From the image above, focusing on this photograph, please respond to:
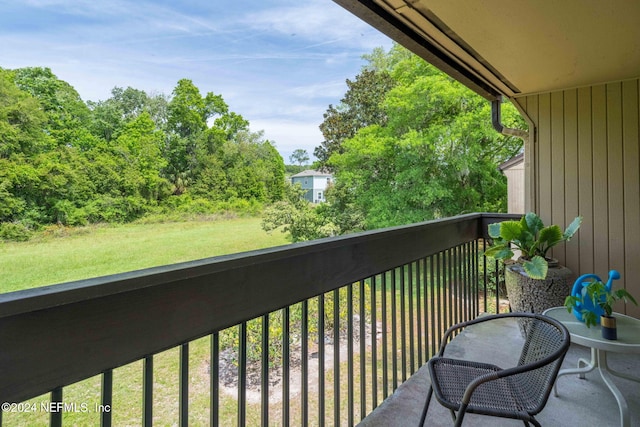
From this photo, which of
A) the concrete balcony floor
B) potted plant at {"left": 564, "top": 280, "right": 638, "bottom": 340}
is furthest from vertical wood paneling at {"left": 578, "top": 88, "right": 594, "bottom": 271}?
potted plant at {"left": 564, "top": 280, "right": 638, "bottom": 340}

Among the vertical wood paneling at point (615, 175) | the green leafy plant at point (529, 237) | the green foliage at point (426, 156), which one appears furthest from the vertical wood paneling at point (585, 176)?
the green foliage at point (426, 156)

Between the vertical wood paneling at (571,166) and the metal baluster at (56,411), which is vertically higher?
the vertical wood paneling at (571,166)

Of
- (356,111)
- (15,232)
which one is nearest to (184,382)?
(15,232)

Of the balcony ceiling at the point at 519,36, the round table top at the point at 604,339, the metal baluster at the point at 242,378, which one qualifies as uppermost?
the balcony ceiling at the point at 519,36

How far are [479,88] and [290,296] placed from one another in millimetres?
2613

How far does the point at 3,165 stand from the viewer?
27.1 ft

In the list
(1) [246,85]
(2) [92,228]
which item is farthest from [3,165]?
Answer: (1) [246,85]

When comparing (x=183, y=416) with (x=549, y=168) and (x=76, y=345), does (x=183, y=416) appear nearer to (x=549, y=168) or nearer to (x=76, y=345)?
(x=76, y=345)

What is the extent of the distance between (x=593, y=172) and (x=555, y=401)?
6.18ft

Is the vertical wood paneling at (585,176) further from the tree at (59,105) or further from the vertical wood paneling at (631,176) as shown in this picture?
the tree at (59,105)

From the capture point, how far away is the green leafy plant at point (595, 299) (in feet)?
5.83

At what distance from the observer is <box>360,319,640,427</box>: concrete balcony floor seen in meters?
1.70

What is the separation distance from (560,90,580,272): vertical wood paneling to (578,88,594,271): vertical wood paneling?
0.09 feet

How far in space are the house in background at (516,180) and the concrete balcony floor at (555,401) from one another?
5.63 metres
